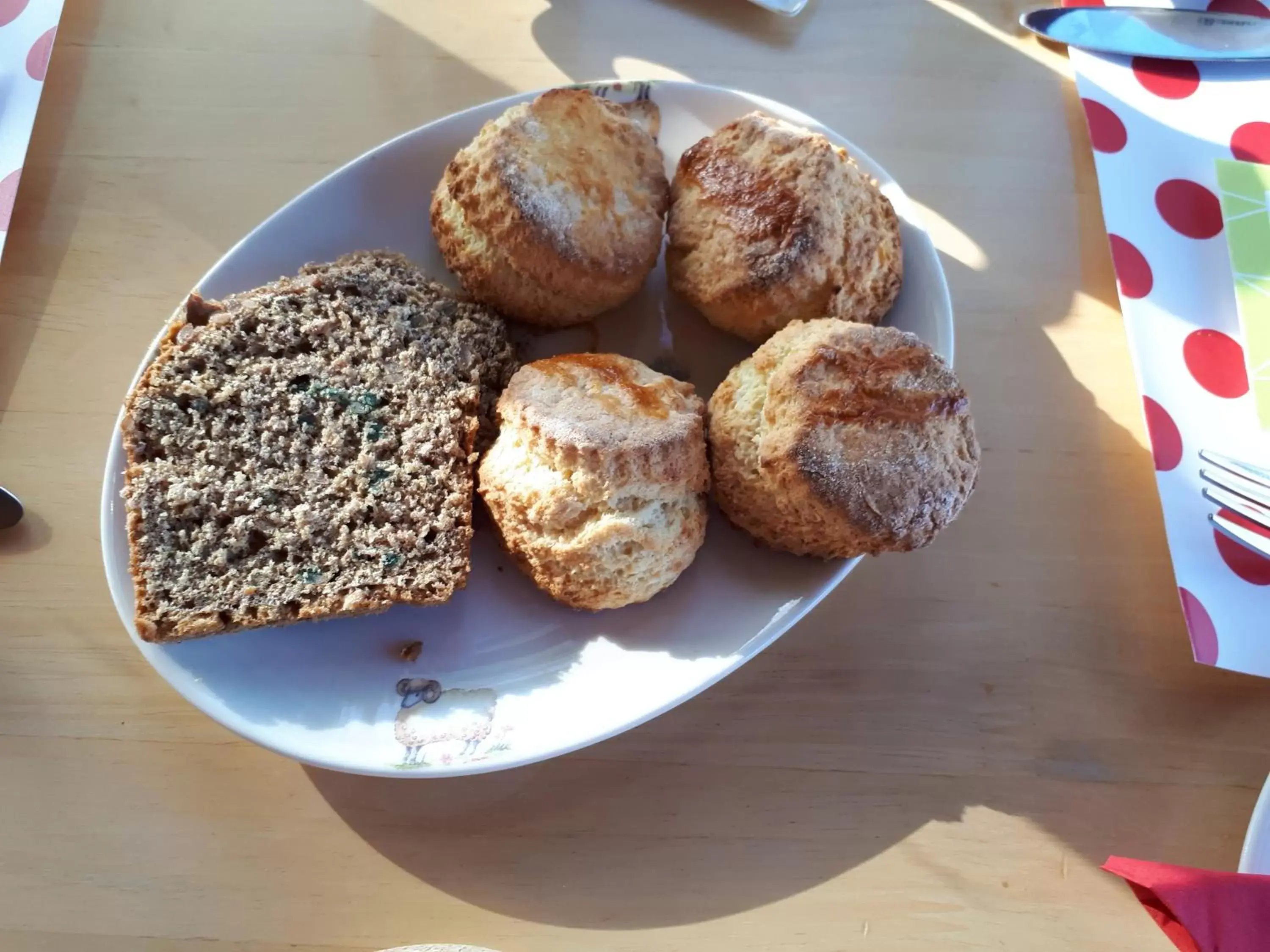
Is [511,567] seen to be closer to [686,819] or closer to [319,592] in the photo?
[319,592]

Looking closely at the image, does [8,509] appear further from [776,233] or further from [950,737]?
[950,737]

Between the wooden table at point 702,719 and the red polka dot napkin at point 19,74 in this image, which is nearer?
the wooden table at point 702,719

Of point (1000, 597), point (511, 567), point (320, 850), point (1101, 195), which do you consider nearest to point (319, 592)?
point (511, 567)

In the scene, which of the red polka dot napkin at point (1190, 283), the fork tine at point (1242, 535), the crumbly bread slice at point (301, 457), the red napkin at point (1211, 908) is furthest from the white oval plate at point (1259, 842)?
the crumbly bread slice at point (301, 457)

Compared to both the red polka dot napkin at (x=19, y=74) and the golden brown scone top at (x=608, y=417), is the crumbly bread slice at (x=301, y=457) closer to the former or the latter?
the golden brown scone top at (x=608, y=417)

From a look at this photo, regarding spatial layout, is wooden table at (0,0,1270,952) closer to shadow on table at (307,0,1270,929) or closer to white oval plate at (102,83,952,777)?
shadow on table at (307,0,1270,929)

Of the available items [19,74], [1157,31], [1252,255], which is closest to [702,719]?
[1252,255]
